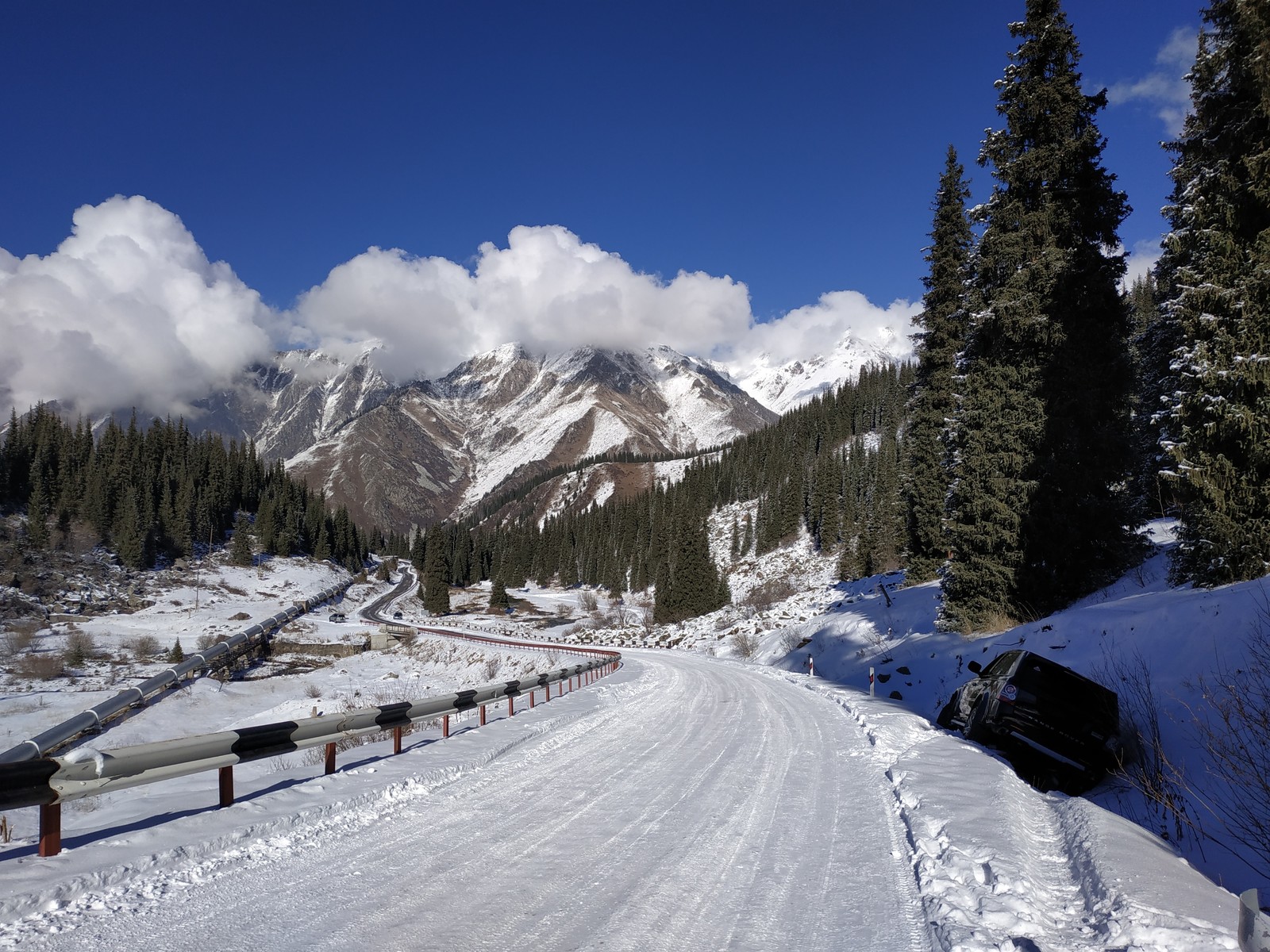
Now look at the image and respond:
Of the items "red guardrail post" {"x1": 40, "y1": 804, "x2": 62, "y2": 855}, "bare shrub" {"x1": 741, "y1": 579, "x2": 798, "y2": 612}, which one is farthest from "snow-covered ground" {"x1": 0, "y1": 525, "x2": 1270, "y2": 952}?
"bare shrub" {"x1": 741, "y1": 579, "x2": 798, "y2": 612}

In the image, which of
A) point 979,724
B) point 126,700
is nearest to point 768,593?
point 126,700

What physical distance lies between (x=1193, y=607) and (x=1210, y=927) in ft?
29.4

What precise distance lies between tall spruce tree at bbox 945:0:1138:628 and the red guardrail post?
1855 centimetres

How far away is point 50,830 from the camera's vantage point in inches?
193

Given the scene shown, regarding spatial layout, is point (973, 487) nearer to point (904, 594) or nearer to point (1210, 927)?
point (904, 594)

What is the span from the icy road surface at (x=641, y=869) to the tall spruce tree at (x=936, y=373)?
2002 centimetres

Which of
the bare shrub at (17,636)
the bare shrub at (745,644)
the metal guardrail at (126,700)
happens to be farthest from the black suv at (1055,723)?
the bare shrub at (17,636)

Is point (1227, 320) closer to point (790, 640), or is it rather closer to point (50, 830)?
point (50, 830)

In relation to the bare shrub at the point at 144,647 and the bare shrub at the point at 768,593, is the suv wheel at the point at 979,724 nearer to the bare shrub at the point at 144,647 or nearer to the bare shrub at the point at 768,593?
the bare shrub at the point at 768,593

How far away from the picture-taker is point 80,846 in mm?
5105

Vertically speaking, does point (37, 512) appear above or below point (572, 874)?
above

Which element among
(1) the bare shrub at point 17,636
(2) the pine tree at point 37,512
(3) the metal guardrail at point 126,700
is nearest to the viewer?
(3) the metal guardrail at point 126,700

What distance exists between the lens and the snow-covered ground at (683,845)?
405 cm

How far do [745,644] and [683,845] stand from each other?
109ft
